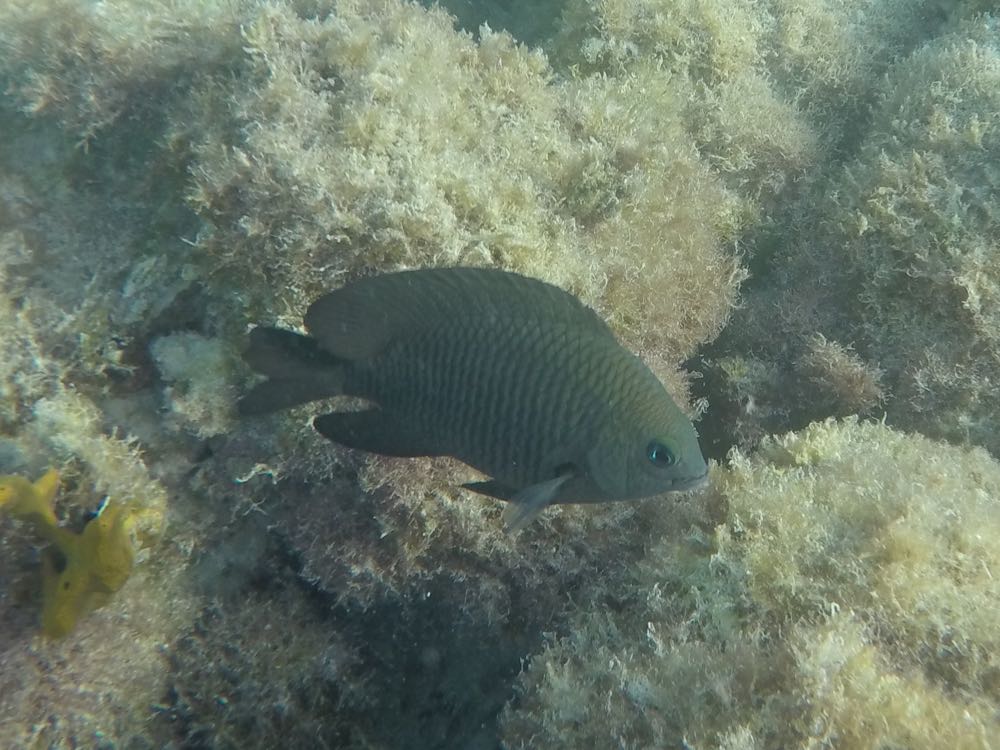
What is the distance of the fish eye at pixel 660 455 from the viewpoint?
208 cm

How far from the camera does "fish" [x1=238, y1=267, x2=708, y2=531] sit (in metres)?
2.07

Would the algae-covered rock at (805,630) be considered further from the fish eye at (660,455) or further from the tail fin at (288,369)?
the tail fin at (288,369)

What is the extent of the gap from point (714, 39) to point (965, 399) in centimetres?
317

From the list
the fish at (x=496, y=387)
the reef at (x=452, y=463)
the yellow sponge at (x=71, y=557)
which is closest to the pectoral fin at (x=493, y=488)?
the fish at (x=496, y=387)

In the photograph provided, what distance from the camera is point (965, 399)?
4012mm

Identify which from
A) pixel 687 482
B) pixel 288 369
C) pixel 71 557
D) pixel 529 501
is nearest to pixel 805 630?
pixel 687 482

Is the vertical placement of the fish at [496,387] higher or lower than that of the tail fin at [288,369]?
higher

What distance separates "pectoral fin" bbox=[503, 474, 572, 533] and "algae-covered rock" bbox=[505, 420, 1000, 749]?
88 cm

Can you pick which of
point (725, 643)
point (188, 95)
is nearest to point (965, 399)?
point (725, 643)

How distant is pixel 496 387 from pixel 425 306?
38cm

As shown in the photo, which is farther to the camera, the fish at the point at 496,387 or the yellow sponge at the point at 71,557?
the yellow sponge at the point at 71,557

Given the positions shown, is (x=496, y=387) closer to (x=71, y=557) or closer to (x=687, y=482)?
(x=687, y=482)

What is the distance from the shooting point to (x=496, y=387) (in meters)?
2.07

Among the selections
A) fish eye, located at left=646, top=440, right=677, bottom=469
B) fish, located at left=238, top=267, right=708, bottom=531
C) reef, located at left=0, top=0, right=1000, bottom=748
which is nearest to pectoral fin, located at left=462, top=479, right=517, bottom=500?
fish, located at left=238, top=267, right=708, bottom=531
